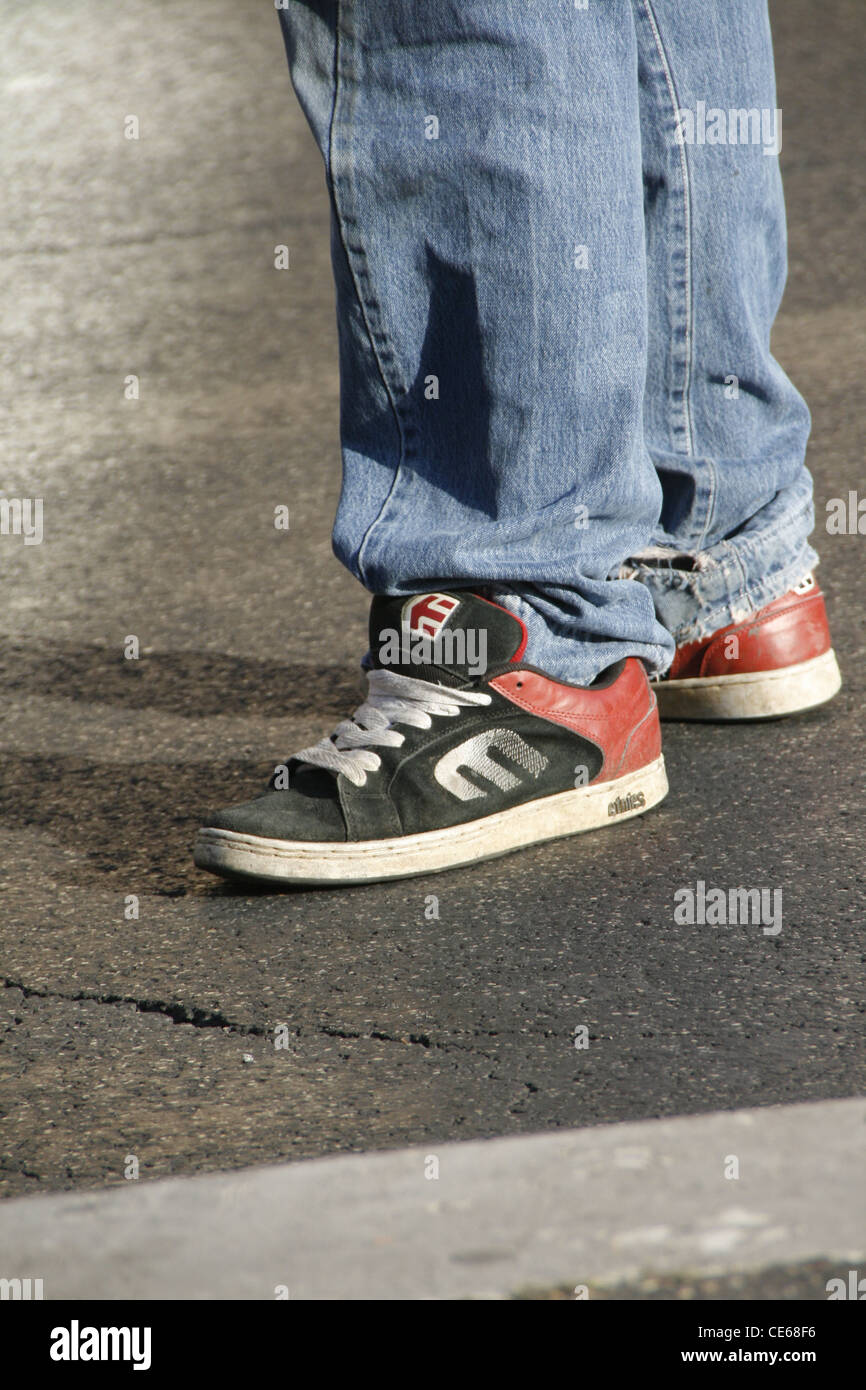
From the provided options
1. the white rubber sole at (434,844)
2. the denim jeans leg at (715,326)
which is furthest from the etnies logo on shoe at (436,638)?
the denim jeans leg at (715,326)

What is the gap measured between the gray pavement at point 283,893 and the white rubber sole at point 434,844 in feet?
0.10

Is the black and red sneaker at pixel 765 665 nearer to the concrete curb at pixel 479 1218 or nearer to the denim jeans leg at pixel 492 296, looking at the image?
the denim jeans leg at pixel 492 296

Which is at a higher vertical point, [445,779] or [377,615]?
[377,615]

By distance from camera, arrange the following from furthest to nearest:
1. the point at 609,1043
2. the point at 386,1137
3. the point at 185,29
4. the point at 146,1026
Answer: the point at 185,29
the point at 146,1026
the point at 609,1043
the point at 386,1137

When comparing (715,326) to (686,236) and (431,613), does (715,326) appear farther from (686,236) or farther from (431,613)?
(431,613)

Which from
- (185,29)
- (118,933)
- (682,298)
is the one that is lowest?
(118,933)

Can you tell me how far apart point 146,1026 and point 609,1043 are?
515 mm

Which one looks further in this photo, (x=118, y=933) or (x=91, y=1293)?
(x=118, y=933)

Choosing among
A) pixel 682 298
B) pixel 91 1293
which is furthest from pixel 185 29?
pixel 91 1293

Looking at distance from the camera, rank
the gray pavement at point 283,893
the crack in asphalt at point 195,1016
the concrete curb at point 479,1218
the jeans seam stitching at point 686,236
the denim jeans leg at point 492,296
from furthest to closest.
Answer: the jeans seam stitching at point 686,236 → the denim jeans leg at point 492,296 → the crack in asphalt at point 195,1016 → the gray pavement at point 283,893 → the concrete curb at point 479,1218

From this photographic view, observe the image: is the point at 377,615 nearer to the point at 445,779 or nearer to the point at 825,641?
the point at 445,779

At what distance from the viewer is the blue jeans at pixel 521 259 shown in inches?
80.3

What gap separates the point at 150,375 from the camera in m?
5.01
